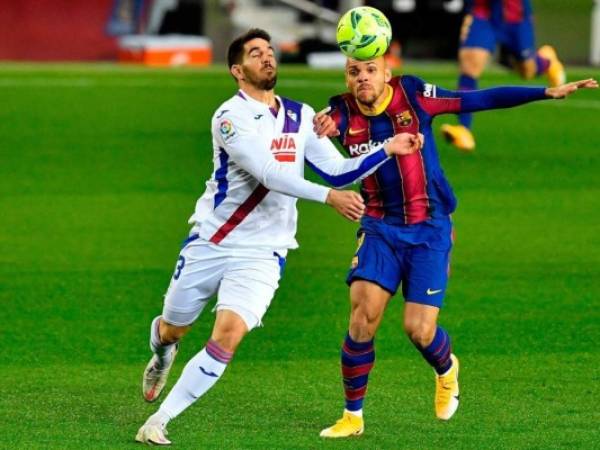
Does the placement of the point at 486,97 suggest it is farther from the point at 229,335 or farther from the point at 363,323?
the point at 229,335

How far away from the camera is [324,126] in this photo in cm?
902

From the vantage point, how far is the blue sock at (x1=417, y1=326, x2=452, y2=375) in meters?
9.20

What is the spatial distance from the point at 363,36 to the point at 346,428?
2116 mm

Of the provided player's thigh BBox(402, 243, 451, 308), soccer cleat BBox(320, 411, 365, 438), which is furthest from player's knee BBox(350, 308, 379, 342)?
soccer cleat BBox(320, 411, 365, 438)

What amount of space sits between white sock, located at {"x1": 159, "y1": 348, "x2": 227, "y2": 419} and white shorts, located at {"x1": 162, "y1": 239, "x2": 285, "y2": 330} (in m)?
0.28

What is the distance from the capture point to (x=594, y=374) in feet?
34.5

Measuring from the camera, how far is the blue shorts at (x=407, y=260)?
906 centimetres

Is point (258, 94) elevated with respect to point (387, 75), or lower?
lower

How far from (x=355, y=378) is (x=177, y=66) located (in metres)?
29.0

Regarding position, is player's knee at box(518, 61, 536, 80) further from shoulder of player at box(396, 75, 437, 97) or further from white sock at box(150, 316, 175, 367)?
white sock at box(150, 316, 175, 367)

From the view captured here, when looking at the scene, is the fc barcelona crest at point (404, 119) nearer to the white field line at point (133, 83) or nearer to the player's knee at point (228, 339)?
the player's knee at point (228, 339)

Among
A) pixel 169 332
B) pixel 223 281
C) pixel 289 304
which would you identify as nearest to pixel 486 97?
pixel 223 281

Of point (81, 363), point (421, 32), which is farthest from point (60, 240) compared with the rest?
point (421, 32)

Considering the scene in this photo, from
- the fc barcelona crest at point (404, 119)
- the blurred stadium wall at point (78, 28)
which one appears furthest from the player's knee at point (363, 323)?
the blurred stadium wall at point (78, 28)
